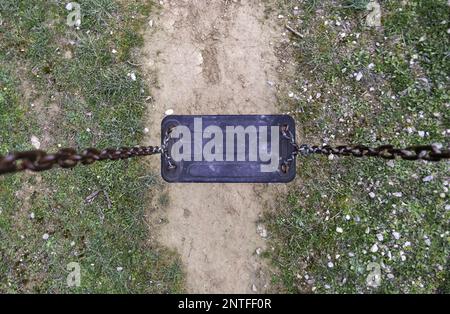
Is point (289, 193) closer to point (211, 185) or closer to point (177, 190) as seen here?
point (211, 185)

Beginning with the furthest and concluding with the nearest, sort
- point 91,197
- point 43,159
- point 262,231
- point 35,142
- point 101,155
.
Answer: point 35,142 < point 91,197 < point 262,231 < point 101,155 < point 43,159

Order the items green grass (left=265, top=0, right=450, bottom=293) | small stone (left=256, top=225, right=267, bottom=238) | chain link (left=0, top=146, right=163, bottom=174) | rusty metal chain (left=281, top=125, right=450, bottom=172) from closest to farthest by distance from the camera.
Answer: chain link (left=0, top=146, right=163, bottom=174), rusty metal chain (left=281, top=125, right=450, bottom=172), green grass (left=265, top=0, right=450, bottom=293), small stone (left=256, top=225, right=267, bottom=238)

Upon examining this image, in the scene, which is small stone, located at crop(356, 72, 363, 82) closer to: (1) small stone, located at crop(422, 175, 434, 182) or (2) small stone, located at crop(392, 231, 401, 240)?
(1) small stone, located at crop(422, 175, 434, 182)

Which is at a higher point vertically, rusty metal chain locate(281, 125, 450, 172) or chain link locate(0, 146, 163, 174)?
rusty metal chain locate(281, 125, 450, 172)

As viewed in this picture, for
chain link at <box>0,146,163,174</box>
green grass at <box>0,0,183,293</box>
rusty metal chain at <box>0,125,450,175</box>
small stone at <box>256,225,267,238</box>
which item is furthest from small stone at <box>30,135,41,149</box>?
small stone at <box>256,225,267,238</box>

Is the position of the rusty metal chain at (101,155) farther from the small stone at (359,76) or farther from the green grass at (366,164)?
the small stone at (359,76)

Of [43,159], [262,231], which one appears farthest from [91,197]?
[43,159]

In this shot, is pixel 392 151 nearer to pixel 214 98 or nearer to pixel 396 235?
pixel 396 235
